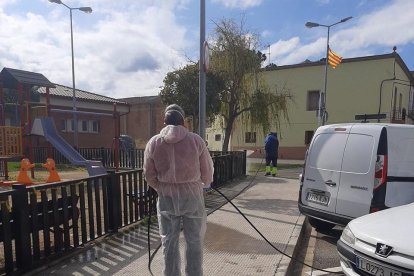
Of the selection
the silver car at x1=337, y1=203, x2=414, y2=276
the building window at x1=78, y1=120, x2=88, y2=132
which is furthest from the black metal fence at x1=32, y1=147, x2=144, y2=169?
the silver car at x1=337, y1=203, x2=414, y2=276

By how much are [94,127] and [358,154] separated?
25.0m

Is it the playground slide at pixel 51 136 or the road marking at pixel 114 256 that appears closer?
the road marking at pixel 114 256

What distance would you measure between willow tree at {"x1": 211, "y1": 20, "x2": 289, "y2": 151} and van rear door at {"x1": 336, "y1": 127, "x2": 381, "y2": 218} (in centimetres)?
886

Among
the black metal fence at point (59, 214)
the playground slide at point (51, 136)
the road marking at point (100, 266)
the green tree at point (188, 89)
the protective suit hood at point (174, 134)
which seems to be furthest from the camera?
the playground slide at point (51, 136)

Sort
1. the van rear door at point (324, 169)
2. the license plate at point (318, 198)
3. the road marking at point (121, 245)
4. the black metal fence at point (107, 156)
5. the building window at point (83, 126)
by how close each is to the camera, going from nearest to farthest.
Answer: the road marking at point (121, 245) → the van rear door at point (324, 169) → the license plate at point (318, 198) → the black metal fence at point (107, 156) → the building window at point (83, 126)

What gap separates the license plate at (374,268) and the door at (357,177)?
4.92ft

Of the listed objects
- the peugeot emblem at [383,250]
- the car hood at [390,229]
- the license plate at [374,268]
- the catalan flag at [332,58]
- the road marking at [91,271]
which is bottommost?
the road marking at [91,271]

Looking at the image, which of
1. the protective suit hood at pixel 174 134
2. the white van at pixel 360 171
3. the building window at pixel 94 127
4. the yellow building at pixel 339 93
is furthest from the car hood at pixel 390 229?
the building window at pixel 94 127

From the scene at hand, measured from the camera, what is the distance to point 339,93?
2564 cm

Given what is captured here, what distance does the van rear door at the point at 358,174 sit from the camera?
177 inches

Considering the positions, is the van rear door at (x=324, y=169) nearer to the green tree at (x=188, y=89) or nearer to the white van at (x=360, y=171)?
the white van at (x=360, y=171)

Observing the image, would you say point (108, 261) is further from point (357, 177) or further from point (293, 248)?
point (357, 177)

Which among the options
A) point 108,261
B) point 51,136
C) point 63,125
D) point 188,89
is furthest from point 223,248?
point 63,125

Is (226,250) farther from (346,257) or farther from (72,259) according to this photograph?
(72,259)
